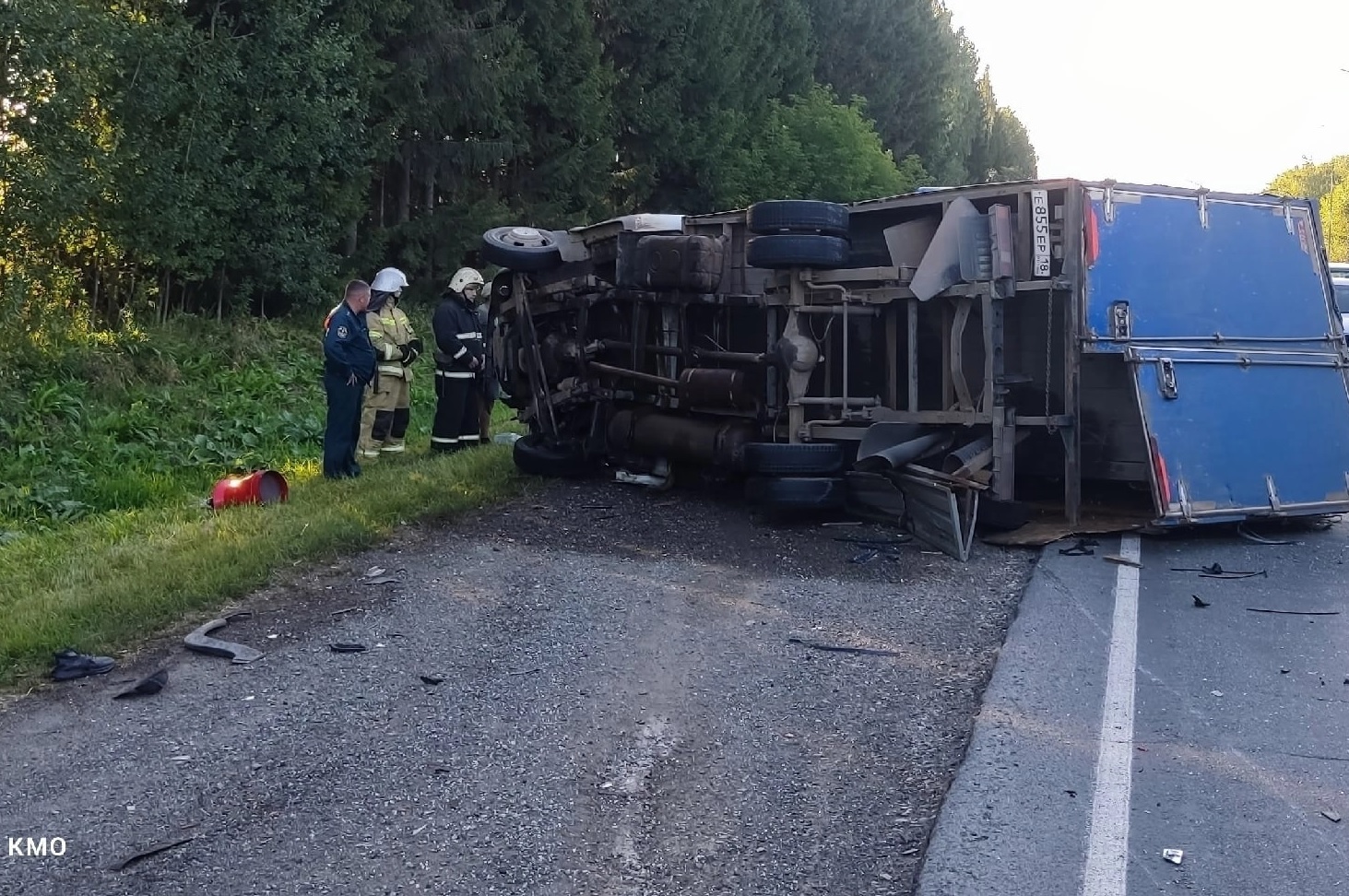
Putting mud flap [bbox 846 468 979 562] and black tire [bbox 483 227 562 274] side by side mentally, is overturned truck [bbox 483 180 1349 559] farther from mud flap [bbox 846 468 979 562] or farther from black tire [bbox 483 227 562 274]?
black tire [bbox 483 227 562 274]

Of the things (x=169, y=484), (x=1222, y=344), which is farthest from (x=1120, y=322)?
(x=169, y=484)

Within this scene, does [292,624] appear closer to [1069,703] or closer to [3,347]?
[1069,703]

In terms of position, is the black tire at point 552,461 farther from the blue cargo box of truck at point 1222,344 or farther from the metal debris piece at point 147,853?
the metal debris piece at point 147,853

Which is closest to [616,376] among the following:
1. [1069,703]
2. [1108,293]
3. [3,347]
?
[1108,293]

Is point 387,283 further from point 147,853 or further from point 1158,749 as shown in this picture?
point 1158,749

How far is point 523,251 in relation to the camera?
9883mm

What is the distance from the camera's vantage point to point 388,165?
20.5 metres

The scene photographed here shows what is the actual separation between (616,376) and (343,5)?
9.91 m

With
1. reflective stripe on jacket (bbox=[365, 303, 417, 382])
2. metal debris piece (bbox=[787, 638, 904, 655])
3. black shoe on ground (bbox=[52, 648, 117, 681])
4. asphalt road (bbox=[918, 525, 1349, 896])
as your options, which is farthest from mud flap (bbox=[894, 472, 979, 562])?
reflective stripe on jacket (bbox=[365, 303, 417, 382])

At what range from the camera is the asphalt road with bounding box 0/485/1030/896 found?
3447 mm

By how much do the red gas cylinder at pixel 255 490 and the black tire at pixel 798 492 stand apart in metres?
3.23

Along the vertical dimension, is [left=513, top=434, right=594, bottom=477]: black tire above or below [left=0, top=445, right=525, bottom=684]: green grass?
above

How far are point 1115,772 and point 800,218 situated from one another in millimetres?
4654

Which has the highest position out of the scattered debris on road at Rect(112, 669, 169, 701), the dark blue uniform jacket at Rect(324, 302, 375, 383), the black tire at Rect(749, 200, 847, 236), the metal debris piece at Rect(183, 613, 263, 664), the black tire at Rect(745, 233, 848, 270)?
the black tire at Rect(749, 200, 847, 236)
